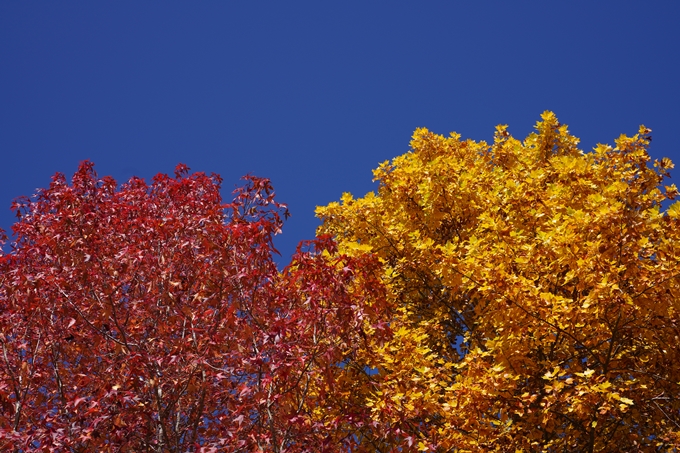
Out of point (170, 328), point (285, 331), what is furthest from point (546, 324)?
point (170, 328)

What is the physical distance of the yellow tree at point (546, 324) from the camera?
845cm

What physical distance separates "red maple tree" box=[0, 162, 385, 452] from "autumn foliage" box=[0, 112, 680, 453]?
0.03 m

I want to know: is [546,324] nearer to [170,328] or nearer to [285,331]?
[285,331]

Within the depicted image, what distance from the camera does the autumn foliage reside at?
7875 mm

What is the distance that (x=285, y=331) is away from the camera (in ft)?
25.4

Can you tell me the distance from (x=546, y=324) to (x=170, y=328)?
183 inches

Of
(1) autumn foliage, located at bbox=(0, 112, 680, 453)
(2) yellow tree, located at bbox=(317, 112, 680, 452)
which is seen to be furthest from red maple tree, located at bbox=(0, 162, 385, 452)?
(2) yellow tree, located at bbox=(317, 112, 680, 452)

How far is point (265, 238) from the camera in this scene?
27.2 feet

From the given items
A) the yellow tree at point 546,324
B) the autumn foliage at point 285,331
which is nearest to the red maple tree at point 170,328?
the autumn foliage at point 285,331

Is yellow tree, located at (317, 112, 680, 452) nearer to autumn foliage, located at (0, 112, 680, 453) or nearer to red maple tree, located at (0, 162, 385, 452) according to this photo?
autumn foliage, located at (0, 112, 680, 453)

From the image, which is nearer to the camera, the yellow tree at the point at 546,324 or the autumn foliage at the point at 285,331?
the autumn foliage at the point at 285,331

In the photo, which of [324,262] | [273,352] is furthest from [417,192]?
[273,352]

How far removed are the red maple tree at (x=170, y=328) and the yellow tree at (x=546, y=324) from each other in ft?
3.13

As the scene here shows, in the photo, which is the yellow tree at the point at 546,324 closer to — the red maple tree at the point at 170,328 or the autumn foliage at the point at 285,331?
the autumn foliage at the point at 285,331
